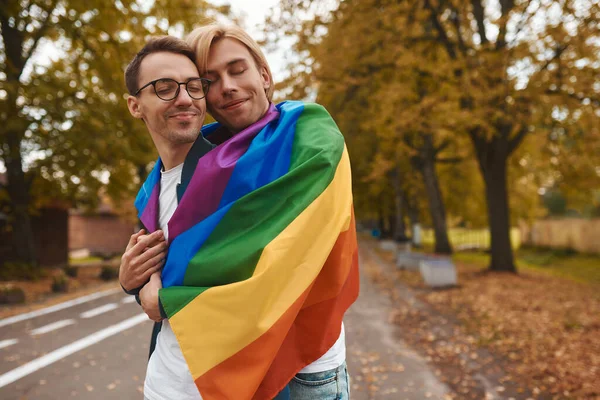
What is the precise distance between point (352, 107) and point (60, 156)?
9.32 meters

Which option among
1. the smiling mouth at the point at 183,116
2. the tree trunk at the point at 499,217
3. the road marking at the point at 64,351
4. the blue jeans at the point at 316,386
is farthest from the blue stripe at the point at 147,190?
the tree trunk at the point at 499,217

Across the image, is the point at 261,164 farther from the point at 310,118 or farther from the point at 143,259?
the point at 143,259

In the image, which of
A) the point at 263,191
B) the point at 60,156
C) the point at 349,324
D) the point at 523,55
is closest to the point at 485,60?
the point at 523,55

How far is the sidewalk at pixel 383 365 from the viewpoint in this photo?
4.79 meters

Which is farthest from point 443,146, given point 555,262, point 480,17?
point 555,262

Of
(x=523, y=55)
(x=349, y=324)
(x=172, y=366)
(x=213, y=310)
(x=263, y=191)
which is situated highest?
(x=523, y=55)

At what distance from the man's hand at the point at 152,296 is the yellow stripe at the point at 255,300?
137 mm

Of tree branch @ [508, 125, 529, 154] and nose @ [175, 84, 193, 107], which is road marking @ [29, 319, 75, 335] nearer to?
nose @ [175, 84, 193, 107]

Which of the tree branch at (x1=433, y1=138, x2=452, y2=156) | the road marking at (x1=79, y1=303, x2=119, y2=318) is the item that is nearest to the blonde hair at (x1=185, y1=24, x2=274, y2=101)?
the road marking at (x1=79, y1=303, x2=119, y2=318)

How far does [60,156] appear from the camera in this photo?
12750 mm

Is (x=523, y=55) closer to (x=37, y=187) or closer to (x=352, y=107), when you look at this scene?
(x=352, y=107)

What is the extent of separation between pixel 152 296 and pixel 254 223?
463 millimetres

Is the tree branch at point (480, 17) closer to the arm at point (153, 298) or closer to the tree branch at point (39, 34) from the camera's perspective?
the tree branch at point (39, 34)

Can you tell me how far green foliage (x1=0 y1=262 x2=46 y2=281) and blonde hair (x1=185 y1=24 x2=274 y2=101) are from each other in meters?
15.4
